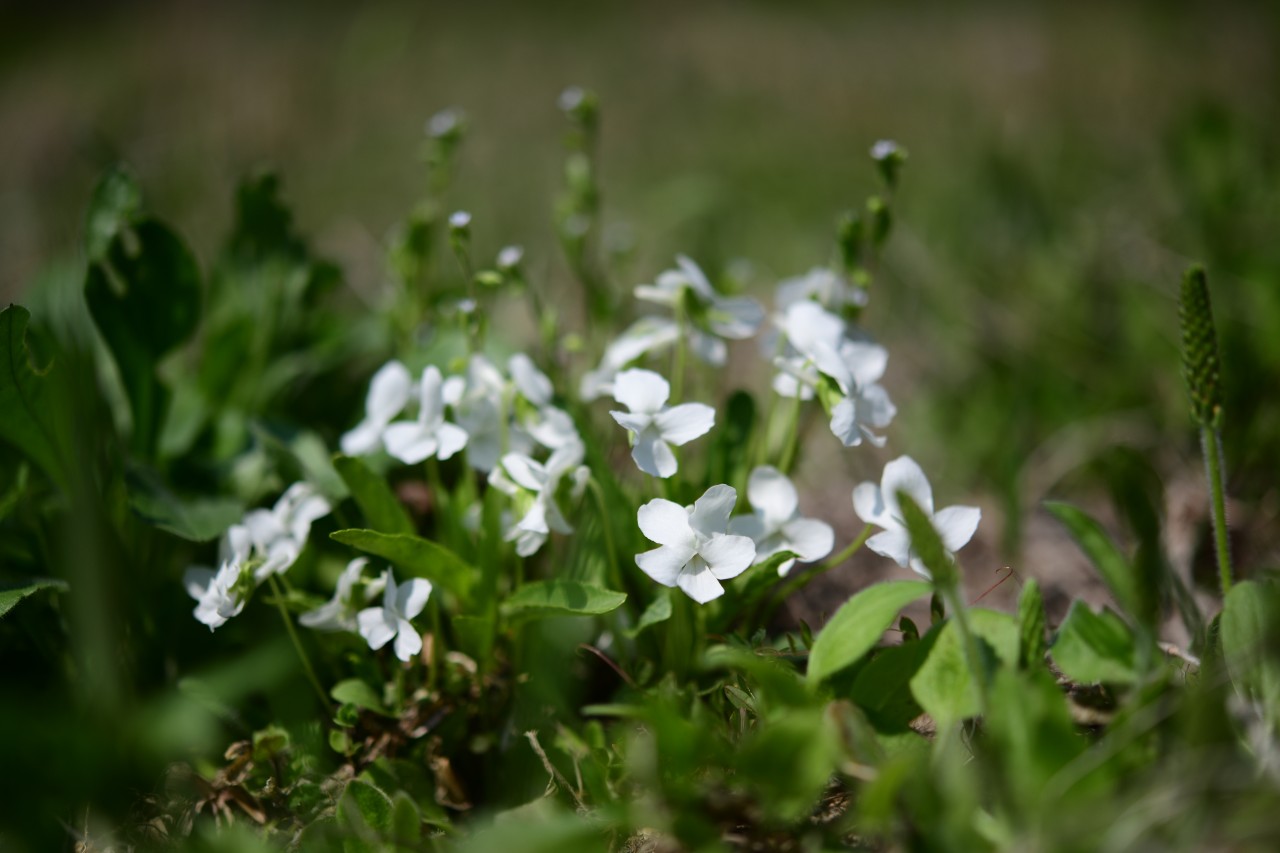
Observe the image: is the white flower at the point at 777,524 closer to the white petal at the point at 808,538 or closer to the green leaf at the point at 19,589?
the white petal at the point at 808,538

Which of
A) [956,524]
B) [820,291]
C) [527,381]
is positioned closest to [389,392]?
[527,381]

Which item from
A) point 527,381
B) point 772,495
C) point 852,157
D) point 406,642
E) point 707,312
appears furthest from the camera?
point 852,157

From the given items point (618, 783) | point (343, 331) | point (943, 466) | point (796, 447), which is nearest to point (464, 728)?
point (618, 783)

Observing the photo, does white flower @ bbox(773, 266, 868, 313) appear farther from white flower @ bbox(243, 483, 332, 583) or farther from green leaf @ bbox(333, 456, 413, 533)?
white flower @ bbox(243, 483, 332, 583)

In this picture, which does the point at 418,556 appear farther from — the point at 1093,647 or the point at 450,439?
the point at 1093,647

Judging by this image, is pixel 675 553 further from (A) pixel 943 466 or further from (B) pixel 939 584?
(A) pixel 943 466

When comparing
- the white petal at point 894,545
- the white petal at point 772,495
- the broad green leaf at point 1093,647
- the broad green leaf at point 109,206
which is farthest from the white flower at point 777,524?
the broad green leaf at point 109,206
